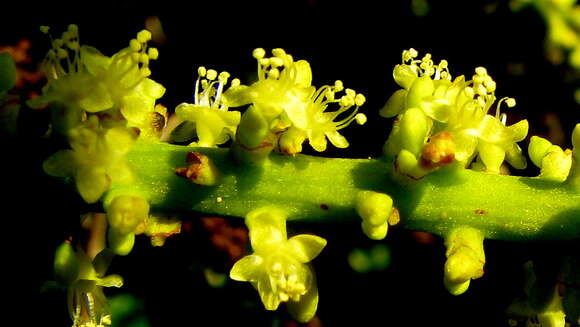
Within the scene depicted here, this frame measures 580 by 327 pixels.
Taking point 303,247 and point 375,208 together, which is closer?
point 375,208

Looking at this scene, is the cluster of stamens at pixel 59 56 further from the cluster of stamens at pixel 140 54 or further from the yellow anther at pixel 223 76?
the yellow anther at pixel 223 76

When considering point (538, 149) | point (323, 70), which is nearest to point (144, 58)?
point (538, 149)

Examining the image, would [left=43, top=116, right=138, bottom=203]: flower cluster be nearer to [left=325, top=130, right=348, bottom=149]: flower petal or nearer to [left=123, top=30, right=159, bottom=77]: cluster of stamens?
[left=123, top=30, right=159, bottom=77]: cluster of stamens

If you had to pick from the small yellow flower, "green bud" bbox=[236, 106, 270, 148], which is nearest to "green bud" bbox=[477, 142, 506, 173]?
the small yellow flower

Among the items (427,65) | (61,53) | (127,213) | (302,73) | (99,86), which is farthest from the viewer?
(427,65)

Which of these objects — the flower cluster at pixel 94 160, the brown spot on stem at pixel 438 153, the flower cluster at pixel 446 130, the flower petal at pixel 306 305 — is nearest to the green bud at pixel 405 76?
the flower cluster at pixel 446 130

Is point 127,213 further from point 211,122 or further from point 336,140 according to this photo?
point 336,140
